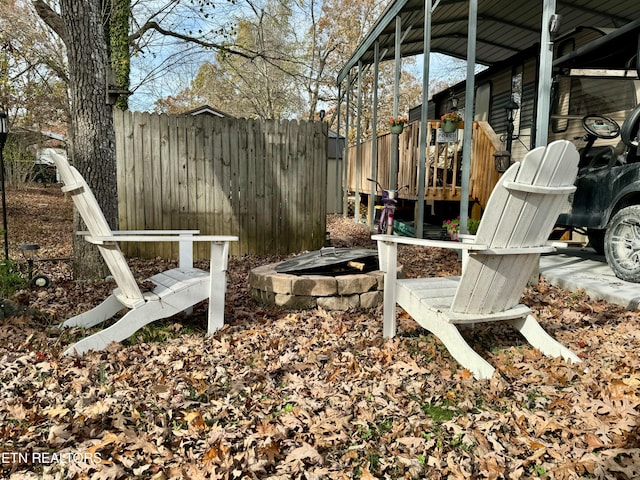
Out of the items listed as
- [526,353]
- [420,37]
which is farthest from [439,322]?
[420,37]

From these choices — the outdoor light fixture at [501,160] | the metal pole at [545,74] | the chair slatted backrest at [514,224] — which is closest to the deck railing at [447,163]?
the outdoor light fixture at [501,160]

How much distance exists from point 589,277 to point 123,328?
4.47m

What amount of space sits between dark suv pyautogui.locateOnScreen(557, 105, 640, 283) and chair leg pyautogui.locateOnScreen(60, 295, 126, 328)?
15.2ft

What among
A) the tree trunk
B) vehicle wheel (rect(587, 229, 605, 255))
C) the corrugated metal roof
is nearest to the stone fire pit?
the tree trunk

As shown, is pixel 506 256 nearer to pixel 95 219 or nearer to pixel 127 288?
pixel 127 288

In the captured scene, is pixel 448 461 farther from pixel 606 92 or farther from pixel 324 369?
pixel 606 92

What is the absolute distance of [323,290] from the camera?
408 centimetres

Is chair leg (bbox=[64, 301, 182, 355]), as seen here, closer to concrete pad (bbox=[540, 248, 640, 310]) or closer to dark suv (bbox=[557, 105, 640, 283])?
concrete pad (bbox=[540, 248, 640, 310])

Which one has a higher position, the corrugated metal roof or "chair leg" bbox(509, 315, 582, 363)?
the corrugated metal roof

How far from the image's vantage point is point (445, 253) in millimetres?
6859

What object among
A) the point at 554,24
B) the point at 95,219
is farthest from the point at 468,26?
the point at 95,219

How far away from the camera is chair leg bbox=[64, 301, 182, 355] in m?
2.99

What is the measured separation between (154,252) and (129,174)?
3.84 ft

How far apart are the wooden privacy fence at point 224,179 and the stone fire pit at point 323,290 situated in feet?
9.41
